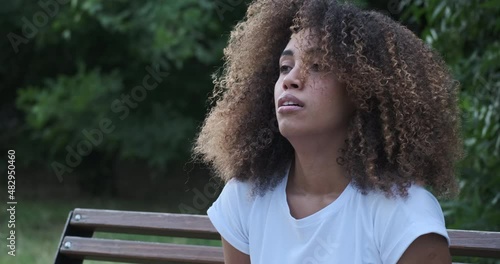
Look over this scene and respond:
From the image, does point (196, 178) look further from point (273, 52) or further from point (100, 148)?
point (273, 52)

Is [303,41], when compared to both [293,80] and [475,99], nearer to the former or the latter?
A: [293,80]

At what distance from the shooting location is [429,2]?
4.39 m

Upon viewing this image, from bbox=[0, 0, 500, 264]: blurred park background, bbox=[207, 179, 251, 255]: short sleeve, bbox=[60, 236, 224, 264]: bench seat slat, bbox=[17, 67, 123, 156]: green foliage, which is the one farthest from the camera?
bbox=[17, 67, 123, 156]: green foliage

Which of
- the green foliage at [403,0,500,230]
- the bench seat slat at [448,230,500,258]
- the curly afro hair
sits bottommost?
the green foliage at [403,0,500,230]

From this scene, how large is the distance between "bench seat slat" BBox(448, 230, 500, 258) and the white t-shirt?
39 cm

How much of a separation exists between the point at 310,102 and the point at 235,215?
17.3 inches

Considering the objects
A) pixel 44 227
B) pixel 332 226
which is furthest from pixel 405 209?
pixel 44 227

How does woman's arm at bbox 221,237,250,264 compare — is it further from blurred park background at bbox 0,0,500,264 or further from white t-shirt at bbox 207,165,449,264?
blurred park background at bbox 0,0,500,264

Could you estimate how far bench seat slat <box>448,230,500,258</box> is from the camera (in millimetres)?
2586

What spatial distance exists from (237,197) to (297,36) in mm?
483

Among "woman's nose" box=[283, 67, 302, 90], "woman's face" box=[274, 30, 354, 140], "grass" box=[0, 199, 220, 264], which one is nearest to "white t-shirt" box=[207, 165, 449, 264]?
"woman's face" box=[274, 30, 354, 140]

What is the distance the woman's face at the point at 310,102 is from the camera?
2.31 meters

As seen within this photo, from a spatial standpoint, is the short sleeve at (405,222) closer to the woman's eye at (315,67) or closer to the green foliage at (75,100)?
the woman's eye at (315,67)

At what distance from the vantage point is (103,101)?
8.93 meters
